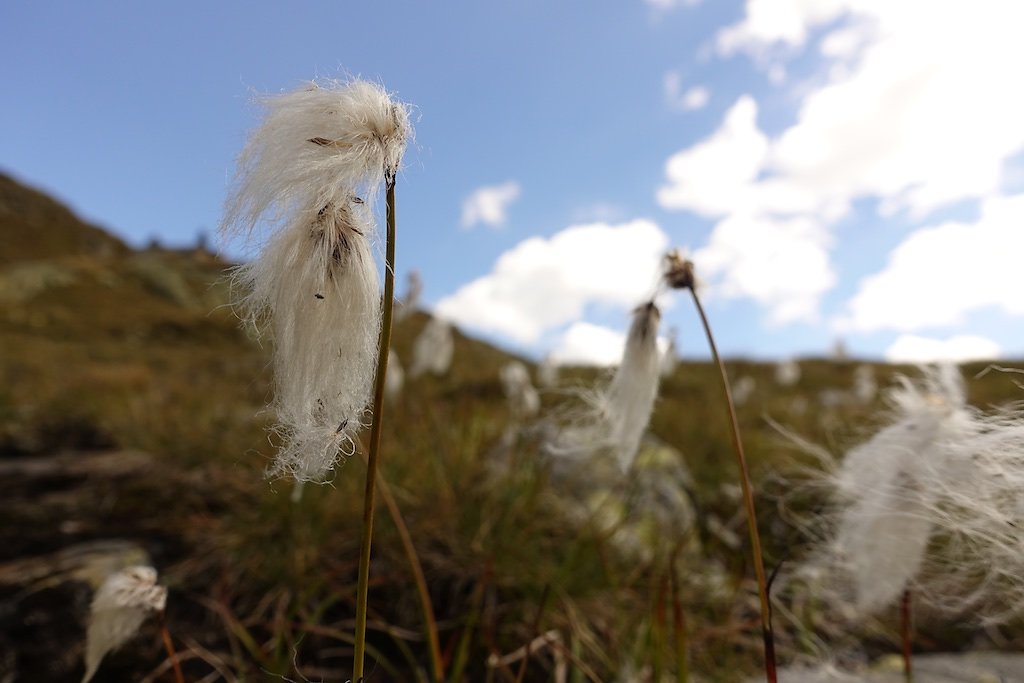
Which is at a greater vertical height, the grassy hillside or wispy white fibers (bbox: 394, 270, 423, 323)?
wispy white fibers (bbox: 394, 270, 423, 323)

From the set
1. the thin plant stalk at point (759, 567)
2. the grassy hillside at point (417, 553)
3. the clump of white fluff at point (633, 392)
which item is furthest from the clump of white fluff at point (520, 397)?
the thin plant stalk at point (759, 567)

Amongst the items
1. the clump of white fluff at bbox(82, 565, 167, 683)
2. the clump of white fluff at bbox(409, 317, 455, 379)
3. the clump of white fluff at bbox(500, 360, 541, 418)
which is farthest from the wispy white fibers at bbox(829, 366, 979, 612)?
the clump of white fluff at bbox(409, 317, 455, 379)

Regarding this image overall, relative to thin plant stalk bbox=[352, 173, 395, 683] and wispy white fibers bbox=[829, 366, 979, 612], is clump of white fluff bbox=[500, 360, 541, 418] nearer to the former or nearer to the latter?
wispy white fibers bbox=[829, 366, 979, 612]

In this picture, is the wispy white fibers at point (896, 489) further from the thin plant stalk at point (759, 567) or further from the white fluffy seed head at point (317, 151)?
the white fluffy seed head at point (317, 151)

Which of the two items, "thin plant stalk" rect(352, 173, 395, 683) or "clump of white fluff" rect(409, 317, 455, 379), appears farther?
"clump of white fluff" rect(409, 317, 455, 379)

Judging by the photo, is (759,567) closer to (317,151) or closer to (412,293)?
(317,151)
